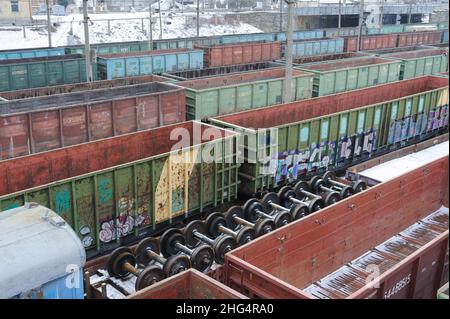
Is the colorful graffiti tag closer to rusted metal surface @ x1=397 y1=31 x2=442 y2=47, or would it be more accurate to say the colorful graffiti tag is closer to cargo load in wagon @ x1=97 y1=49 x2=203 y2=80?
cargo load in wagon @ x1=97 y1=49 x2=203 y2=80

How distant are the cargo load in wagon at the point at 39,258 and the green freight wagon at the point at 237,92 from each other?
41.3ft

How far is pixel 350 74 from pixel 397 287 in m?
19.6

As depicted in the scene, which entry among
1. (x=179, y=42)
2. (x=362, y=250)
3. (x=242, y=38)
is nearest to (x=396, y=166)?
(x=362, y=250)

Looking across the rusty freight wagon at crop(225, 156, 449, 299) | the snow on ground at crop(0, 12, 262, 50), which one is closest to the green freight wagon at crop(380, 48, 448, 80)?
the rusty freight wagon at crop(225, 156, 449, 299)

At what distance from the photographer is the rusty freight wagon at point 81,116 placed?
15.6m

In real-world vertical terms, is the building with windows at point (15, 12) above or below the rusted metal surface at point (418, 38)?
above

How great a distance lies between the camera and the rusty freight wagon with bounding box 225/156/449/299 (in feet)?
29.4

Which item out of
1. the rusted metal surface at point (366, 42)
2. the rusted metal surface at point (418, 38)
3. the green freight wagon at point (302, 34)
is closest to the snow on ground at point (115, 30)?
the green freight wagon at point (302, 34)

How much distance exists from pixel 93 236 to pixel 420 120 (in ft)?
55.3

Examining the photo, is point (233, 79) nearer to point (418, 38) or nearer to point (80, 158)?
point (80, 158)

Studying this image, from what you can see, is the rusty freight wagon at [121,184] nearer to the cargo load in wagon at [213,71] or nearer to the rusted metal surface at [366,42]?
the cargo load in wagon at [213,71]

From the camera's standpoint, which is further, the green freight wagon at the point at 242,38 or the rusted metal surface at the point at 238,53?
the green freight wagon at the point at 242,38

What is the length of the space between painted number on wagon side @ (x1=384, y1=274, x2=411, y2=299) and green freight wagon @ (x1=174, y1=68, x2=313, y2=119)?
12.5m
